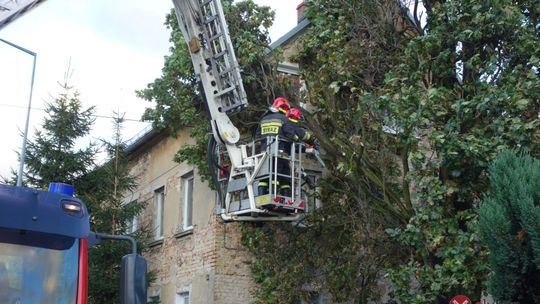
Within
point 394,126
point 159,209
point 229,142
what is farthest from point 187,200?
point 394,126

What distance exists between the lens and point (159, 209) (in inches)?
742

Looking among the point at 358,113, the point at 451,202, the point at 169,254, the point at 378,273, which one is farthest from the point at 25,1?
the point at 169,254

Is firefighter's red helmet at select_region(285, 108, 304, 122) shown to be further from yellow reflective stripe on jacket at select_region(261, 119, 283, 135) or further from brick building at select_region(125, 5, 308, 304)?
brick building at select_region(125, 5, 308, 304)

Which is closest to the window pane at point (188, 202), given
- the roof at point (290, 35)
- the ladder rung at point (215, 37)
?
the roof at point (290, 35)

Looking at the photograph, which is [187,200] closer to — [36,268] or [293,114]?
[293,114]

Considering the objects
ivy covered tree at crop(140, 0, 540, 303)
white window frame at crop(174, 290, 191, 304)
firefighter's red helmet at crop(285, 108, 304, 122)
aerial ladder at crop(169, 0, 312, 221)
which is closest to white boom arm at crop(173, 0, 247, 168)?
aerial ladder at crop(169, 0, 312, 221)

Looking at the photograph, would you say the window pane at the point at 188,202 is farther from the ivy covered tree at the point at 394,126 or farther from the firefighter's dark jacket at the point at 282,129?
the firefighter's dark jacket at the point at 282,129

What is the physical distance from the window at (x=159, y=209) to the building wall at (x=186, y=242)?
0.27ft

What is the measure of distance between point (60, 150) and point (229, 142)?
22.1ft

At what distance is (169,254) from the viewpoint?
17.1m

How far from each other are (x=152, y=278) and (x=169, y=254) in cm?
67

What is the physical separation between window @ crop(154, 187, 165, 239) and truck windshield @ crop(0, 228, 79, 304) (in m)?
12.4

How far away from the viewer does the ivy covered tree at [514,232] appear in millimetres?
7055

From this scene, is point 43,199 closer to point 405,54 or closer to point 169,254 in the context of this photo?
point 405,54
